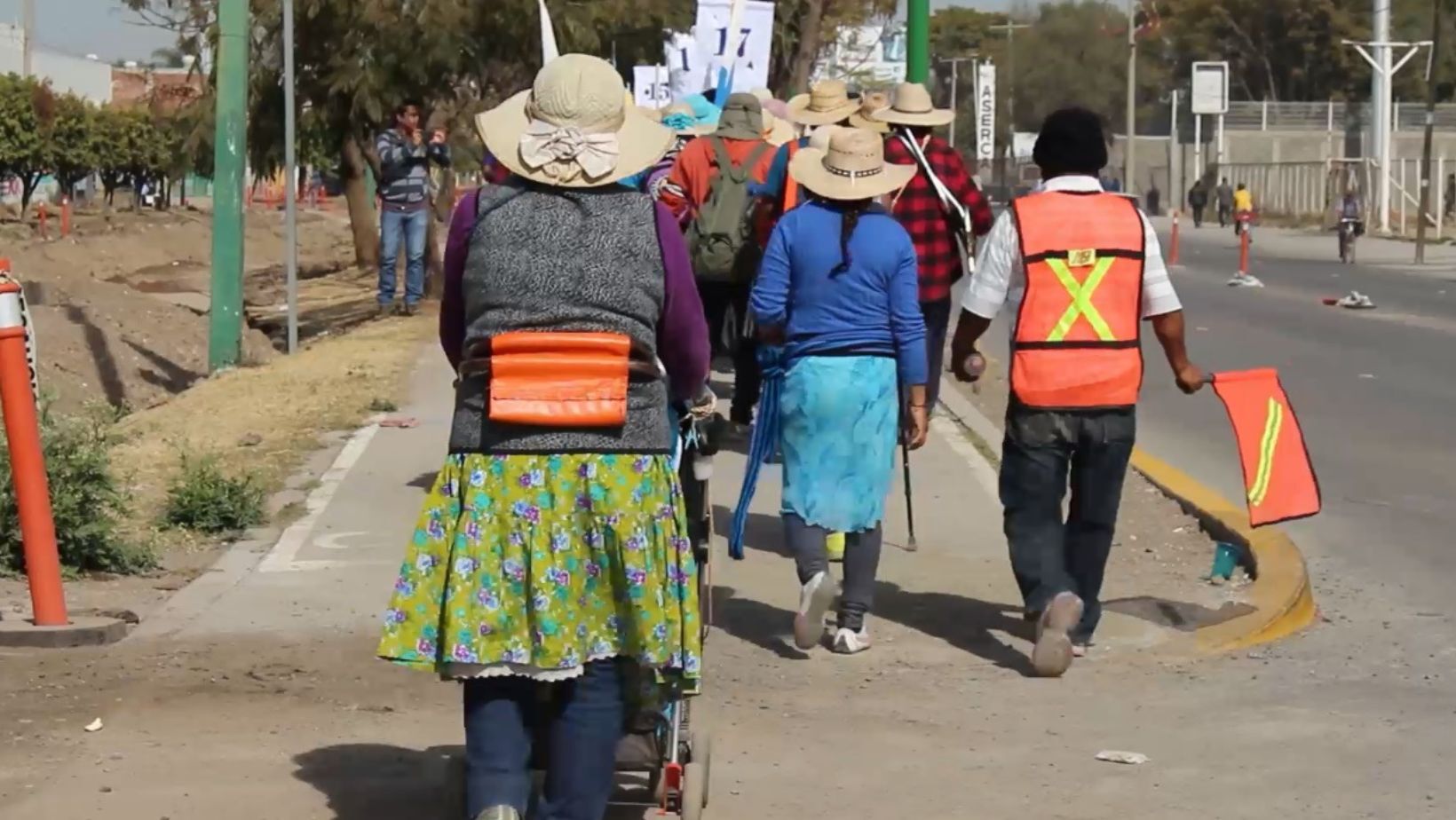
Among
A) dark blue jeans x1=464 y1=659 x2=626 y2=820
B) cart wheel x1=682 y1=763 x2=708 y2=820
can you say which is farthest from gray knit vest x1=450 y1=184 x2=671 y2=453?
cart wheel x1=682 y1=763 x2=708 y2=820

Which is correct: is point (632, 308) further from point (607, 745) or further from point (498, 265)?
point (607, 745)

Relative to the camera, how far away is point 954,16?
140875 millimetres

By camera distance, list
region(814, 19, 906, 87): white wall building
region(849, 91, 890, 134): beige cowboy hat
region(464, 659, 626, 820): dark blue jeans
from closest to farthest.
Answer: region(464, 659, 626, 820): dark blue jeans, region(849, 91, 890, 134): beige cowboy hat, region(814, 19, 906, 87): white wall building

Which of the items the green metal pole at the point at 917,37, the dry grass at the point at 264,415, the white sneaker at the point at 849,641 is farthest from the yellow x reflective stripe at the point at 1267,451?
the green metal pole at the point at 917,37

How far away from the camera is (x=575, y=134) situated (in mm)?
4895

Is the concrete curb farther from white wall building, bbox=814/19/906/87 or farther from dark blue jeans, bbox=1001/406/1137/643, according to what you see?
white wall building, bbox=814/19/906/87

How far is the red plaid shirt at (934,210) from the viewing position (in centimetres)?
943

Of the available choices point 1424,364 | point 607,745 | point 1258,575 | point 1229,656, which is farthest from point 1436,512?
point 1424,364

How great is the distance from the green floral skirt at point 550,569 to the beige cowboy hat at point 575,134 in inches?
24.6

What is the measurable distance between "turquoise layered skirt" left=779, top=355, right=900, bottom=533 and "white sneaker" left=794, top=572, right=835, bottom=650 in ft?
0.75

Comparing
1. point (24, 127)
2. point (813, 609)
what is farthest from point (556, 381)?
point (24, 127)

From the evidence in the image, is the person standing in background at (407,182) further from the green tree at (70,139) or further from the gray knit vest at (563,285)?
the green tree at (70,139)

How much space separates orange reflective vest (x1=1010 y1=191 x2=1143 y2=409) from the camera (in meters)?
7.20

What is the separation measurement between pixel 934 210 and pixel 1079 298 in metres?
2.35
